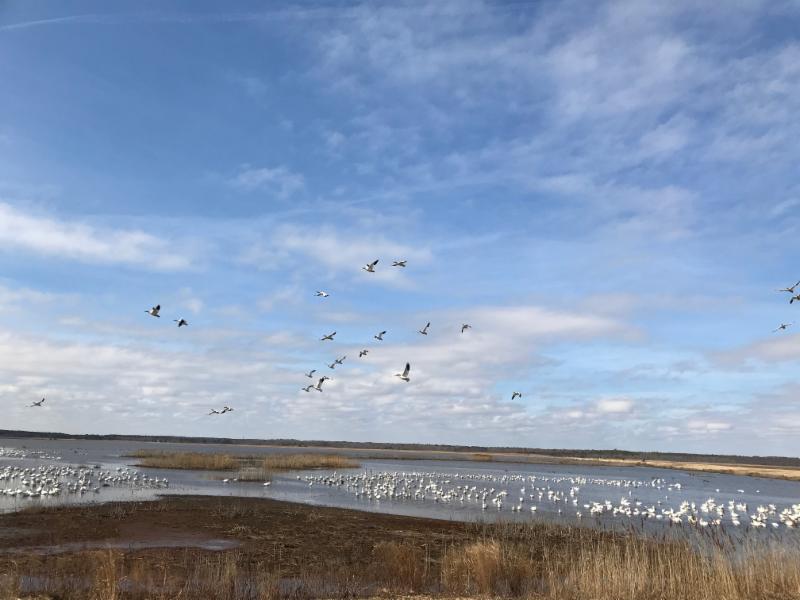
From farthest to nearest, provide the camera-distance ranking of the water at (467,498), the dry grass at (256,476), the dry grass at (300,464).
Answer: the dry grass at (300,464) < the dry grass at (256,476) < the water at (467,498)

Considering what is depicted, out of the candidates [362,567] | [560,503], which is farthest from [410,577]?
[560,503]

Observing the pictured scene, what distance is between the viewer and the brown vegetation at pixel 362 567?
1369 centimetres

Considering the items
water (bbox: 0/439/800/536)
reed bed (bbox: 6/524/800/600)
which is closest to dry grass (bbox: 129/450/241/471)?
water (bbox: 0/439/800/536)

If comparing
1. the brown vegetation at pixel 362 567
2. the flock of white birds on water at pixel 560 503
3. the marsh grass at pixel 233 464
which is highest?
the marsh grass at pixel 233 464

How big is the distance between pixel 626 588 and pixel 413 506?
21.1 m

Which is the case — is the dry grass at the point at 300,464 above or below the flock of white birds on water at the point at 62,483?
above

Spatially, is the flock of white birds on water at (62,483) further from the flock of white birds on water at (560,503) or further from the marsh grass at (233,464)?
the flock of white birds on water at (560,503)

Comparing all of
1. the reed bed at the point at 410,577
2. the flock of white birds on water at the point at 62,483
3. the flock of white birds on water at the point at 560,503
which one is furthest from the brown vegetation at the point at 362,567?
the flock of white birds on water at the point at 560,503

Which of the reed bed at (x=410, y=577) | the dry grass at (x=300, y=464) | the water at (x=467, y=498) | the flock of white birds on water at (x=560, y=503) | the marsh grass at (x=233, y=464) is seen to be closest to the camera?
the reed bed at (x=410, y=577)

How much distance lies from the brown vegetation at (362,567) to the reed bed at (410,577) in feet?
0.11

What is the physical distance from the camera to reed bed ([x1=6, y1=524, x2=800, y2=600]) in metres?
13.4

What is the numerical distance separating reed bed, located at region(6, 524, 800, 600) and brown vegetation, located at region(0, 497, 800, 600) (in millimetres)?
33

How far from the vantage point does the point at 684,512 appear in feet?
107

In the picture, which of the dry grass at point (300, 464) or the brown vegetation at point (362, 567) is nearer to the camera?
the brown vegetation at point (362, 567)
